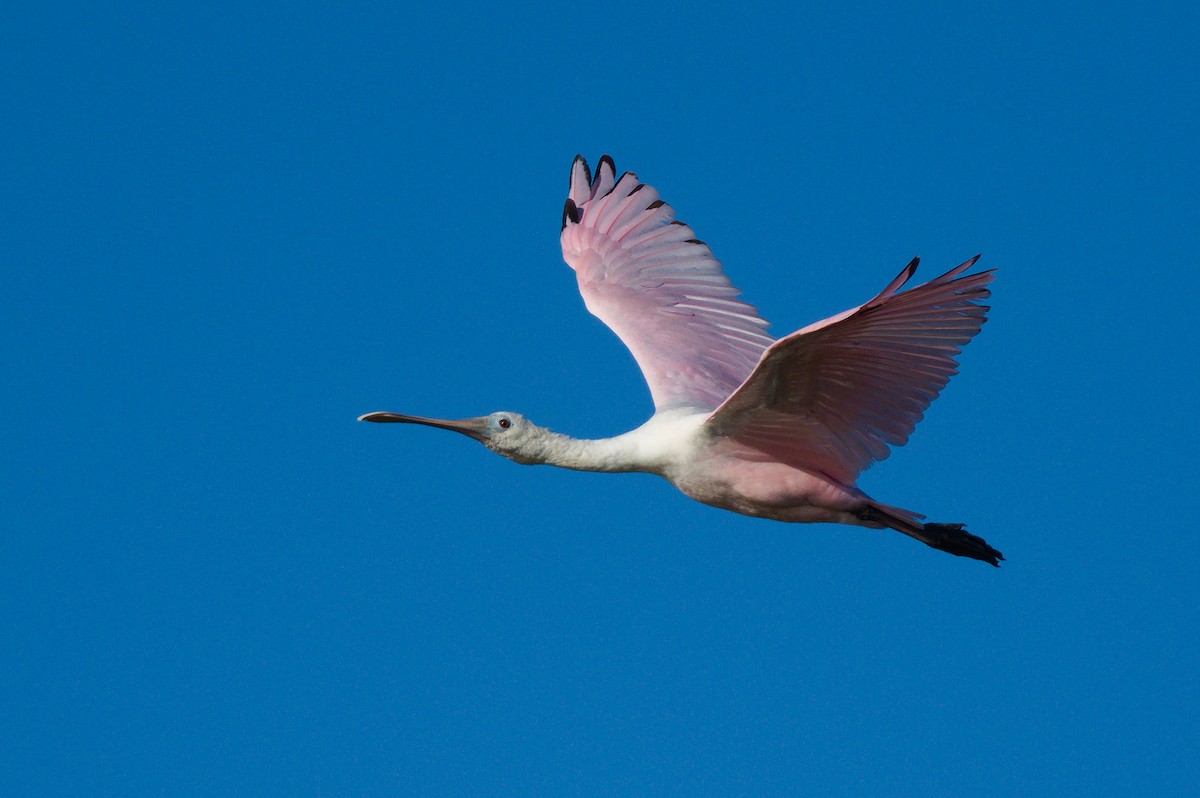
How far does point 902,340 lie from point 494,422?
9.80 ft

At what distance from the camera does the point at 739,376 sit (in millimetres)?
12195

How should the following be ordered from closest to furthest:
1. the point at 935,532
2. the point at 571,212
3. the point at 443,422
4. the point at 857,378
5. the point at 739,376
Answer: the point at 857,378 → the point at 935,532 → the point at 443,422 → the point at 739,376 → the point at 571,212

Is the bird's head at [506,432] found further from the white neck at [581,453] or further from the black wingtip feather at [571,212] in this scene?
the black wingtip feather at [571,212]

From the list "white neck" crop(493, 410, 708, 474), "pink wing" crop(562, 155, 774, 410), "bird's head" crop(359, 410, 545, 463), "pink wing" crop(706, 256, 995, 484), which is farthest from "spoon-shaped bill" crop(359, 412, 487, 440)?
"pink wing" crop(706, 256, 995, 484)

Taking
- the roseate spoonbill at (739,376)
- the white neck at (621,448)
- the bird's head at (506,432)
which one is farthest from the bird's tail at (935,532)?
the bird's head at (506,432)

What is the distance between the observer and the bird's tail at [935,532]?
10.7 m

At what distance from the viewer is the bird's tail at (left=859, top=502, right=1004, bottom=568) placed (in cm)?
1073

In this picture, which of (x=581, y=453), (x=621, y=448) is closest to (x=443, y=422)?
(x=581, y=453)

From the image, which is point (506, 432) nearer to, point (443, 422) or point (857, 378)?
point (443, 422)

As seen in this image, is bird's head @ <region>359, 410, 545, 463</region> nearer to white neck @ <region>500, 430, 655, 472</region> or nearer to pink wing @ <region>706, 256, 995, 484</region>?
white neck @ <region>500, 430, 655, 472</region>

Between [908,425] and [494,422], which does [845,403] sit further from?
[494,422]

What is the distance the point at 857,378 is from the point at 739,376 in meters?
2.23

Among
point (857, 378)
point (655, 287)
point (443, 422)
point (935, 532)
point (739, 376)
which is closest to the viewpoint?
point (857, 378)

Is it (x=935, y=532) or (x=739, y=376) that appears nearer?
(x=935, y=532)
